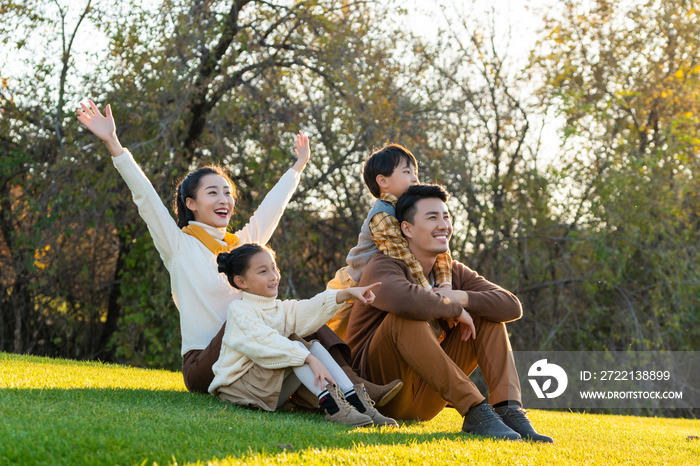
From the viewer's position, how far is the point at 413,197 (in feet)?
12.0

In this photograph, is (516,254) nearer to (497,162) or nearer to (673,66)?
(497,162)

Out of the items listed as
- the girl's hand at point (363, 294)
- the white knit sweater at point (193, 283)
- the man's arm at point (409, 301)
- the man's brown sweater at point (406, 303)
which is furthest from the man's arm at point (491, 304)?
the white knit sweater at point (193, 283)

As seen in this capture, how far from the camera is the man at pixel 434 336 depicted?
121 inches

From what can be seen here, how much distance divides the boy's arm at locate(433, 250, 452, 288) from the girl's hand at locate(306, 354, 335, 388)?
0.89 metres

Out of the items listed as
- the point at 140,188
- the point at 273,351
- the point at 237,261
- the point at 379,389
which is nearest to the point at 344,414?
the point at 379,389

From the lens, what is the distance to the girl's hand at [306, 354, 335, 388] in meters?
3.03

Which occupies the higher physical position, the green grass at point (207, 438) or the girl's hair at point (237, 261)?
the girl's hair at point (237, 261)

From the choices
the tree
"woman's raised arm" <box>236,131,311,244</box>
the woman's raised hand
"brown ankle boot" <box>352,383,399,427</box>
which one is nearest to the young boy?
"woman's raised arm" <box>236,131,311,244</box>

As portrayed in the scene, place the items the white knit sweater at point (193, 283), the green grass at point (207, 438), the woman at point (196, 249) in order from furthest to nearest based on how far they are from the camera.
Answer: the white knit sweater at point (193, 283)
the woman at point (196, 249)
the green grass at point (207, 438)

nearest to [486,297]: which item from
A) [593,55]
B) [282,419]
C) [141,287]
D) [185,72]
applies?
[282,419]

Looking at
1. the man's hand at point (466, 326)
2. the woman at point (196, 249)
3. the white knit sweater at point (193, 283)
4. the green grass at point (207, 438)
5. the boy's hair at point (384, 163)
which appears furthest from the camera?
the boy's hair at point (384, 163)

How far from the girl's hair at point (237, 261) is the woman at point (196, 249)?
0.75 ft

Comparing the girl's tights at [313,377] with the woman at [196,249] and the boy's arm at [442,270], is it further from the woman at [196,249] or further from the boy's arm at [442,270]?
the boy's arm at [442,270]

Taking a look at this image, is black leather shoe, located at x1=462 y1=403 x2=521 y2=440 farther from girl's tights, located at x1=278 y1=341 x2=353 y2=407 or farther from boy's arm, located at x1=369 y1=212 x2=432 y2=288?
boy's arm, located at x1=369 y1=212 x2=432 y2=288
